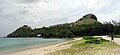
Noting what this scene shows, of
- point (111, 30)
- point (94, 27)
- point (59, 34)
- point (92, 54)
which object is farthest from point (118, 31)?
point (92, 54)

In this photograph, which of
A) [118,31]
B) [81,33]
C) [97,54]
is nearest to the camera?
[97,54]

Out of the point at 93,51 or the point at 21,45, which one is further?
the point at 21,45

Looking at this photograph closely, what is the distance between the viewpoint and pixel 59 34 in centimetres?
16775

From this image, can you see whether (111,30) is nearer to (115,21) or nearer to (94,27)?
(94,27)

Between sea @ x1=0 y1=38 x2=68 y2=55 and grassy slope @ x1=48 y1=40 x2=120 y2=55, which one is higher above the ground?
grassy slope @ x1=48 y1=40 x2=120 y2=55

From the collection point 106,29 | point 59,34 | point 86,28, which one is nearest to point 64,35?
point 59,34

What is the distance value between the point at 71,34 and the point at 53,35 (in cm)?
2082

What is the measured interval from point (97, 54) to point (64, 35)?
138557 mm

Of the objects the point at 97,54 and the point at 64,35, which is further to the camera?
the point at 64,35

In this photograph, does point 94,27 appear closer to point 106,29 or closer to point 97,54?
point 106,29

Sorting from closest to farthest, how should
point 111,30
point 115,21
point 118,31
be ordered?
point 118,31 < point 111,30 < point 115,21

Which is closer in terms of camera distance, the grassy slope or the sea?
the grassy slope

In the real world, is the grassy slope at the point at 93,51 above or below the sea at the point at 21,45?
above

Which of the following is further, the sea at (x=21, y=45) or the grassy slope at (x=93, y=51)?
the sea at (x=21, y=45)
